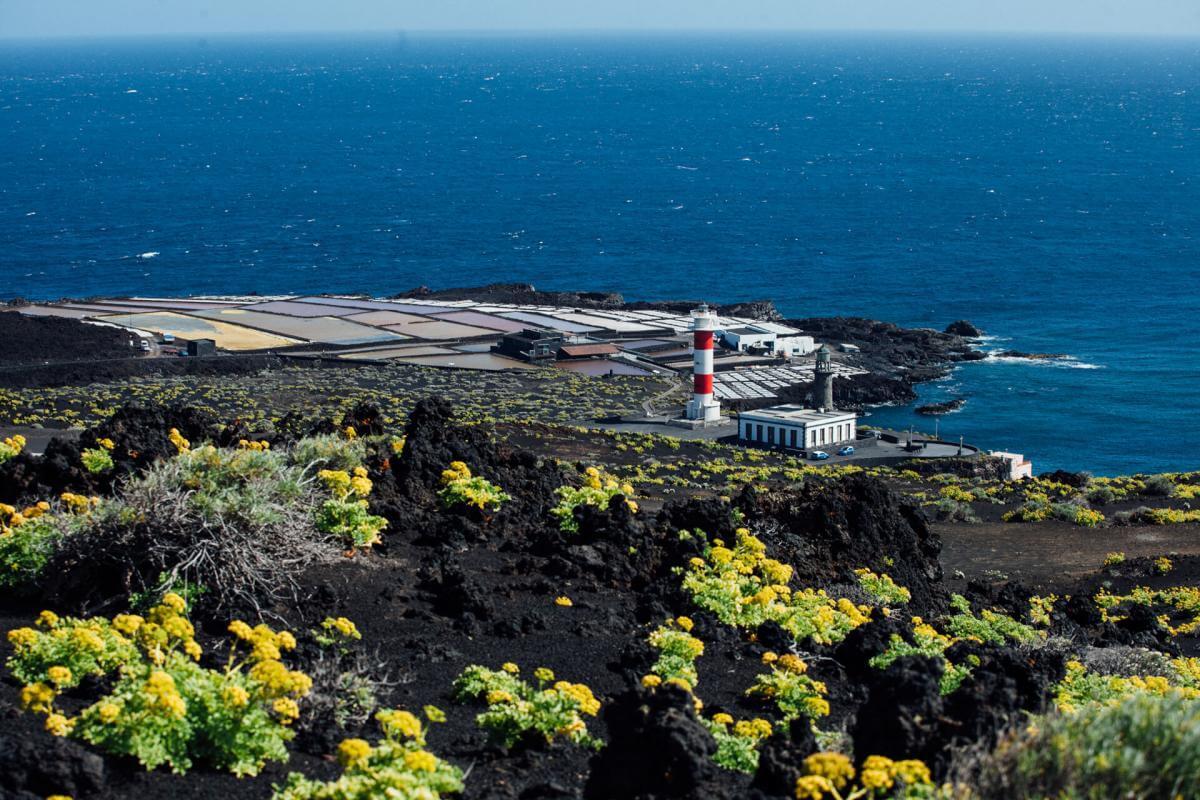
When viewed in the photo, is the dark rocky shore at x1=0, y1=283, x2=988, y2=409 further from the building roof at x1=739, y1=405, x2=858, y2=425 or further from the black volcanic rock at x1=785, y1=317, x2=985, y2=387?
the building roof at x1=739, y1=405, x2=858, y2=425

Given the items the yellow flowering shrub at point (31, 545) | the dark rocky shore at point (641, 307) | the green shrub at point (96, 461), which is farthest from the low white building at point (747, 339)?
the yellow flowering shrub at point (31, 545)

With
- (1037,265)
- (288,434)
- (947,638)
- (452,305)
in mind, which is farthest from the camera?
(1037,265)

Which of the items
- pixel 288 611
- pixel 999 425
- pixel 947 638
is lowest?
pixel 999 425

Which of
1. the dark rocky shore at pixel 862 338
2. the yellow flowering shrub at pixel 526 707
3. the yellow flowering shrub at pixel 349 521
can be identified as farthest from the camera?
the dark rocky shore at pixel 862 338

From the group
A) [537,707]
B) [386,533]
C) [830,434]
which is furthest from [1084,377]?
[537,707]

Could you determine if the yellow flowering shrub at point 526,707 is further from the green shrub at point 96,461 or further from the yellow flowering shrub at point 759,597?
the green shrub at point 96,461

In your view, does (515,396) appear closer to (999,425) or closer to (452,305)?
(999,425)

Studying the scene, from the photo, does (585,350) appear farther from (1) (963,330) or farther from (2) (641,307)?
(1) (963,330)
